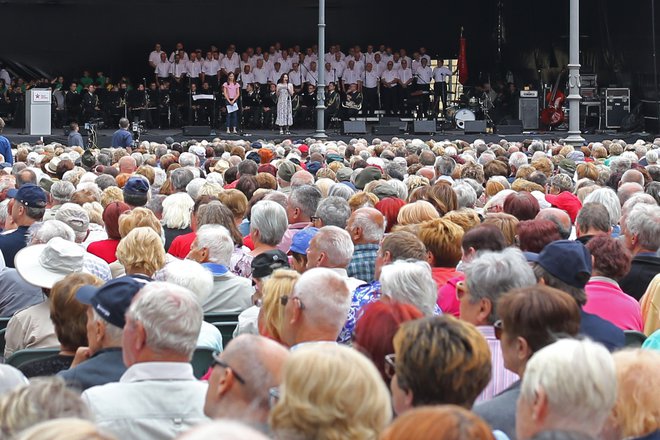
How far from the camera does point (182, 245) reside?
735 centimetres

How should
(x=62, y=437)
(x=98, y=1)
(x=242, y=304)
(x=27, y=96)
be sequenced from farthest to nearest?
(x=98, y=1) → (x=27, y=96) → (x=242, y=304) → (x=62, y=437)

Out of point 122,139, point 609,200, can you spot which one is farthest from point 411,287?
point 122,139

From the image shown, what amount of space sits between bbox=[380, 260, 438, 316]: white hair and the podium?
20958 millimetres

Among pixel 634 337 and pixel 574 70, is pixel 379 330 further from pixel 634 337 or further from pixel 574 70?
pixel 574 70

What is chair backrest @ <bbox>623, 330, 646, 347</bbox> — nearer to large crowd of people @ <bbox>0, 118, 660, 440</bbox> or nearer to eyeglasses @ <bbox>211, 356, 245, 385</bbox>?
large crowd of people @ <bbox>0, 118, 660, 440</bbox>

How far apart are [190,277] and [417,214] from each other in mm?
2384

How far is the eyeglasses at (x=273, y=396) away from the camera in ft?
10.5

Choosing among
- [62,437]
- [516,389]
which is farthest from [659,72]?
[62,437]

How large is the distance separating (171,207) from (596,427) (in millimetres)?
5481

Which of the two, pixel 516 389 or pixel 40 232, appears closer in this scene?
pixel 516 389

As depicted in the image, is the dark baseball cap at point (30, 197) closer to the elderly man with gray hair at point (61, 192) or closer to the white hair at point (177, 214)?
the white hair at point (177, 214)

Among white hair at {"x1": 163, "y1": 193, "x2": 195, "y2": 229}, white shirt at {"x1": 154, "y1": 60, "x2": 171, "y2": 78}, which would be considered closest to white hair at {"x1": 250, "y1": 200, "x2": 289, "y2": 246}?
white hair at {"x1": 163, "y1": 193, "x2": 195, "y2": 229}

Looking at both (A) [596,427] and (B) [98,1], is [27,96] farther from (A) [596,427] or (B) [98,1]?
(A) [596,427]

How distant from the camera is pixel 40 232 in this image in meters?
6.38
